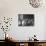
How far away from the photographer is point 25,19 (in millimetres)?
3775

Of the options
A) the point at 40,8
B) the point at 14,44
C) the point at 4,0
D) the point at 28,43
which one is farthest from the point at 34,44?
the point at 4,0

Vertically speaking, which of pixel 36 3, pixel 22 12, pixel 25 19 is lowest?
pixel 25 19

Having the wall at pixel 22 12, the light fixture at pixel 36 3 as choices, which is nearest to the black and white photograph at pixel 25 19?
the wall at pixel 22 12

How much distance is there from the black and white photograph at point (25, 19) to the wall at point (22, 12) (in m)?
0.09

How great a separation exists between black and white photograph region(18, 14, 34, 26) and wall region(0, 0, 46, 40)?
9 cm

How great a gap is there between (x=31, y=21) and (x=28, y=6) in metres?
0.47

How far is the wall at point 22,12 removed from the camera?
372 centimetres

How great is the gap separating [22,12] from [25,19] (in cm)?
24

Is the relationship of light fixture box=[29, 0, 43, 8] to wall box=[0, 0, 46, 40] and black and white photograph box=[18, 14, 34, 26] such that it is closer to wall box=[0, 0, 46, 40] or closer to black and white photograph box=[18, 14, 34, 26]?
wall box=[0, 0, 46, 40]

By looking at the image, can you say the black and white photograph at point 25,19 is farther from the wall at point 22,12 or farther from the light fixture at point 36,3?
the light fixture at point 36,3

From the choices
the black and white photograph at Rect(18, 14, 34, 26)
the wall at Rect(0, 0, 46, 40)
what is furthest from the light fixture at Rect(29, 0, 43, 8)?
the black and white photograph at Rect(18, 14, 34, 26)

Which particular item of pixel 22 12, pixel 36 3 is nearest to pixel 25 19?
pixel 22 12

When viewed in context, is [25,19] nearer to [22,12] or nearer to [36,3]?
[22,12]

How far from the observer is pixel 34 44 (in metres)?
3.10
